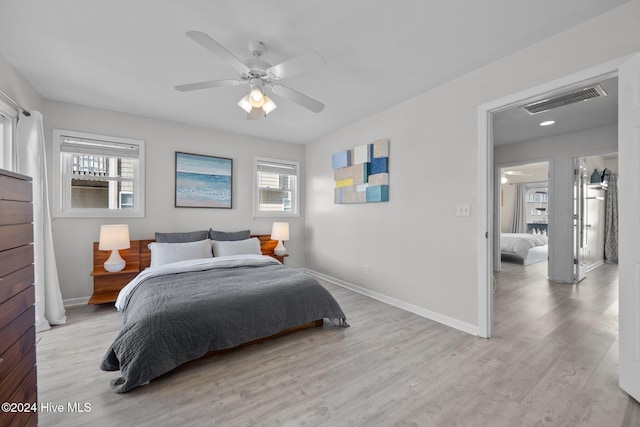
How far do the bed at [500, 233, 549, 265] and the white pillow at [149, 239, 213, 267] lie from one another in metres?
6.22

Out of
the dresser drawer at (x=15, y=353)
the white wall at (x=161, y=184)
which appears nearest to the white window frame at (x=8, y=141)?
the white wall at (x=161, y=184)

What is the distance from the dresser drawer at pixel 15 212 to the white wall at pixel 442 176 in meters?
3.13

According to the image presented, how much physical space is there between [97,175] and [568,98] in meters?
5.68

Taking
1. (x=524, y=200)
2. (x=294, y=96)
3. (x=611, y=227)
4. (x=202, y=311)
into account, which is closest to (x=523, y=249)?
(x=611, y=227)

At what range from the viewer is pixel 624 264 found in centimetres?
172

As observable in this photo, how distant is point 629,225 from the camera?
1.69 meters

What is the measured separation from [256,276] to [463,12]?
110 inches

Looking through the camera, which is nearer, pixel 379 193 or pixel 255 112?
pixel 255 112

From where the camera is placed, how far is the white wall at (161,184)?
3357 millimetres

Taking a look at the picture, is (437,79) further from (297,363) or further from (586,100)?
(297,363)

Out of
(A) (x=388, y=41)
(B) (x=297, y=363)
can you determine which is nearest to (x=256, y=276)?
(B) (x=297, y=363)

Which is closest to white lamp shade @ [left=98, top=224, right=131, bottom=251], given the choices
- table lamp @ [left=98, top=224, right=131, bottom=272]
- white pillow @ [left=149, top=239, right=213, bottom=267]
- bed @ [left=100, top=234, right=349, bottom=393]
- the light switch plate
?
table lamp @ [left=98, top=224, right=131, bottom=272]

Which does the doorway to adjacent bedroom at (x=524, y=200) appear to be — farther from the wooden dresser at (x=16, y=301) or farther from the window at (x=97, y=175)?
the wooden dresser at (x=16, y=301)

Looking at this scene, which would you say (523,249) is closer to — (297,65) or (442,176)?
(442,176)
